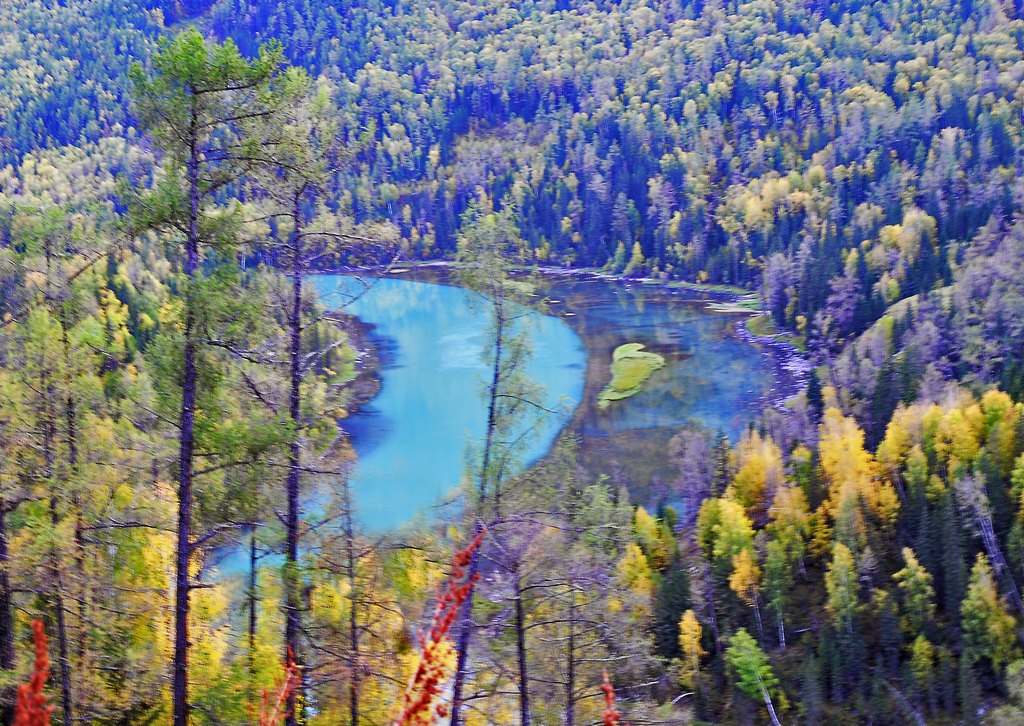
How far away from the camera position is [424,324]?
79750 mm

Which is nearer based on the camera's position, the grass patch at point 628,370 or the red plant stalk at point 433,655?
the red plant stalk at point 433,655

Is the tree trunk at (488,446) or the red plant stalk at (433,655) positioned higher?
the tree trunk at (488,446)

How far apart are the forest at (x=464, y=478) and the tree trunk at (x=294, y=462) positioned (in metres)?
0.04

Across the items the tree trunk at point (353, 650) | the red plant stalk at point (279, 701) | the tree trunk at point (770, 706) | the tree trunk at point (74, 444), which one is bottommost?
the tree trunk at point (770, 706)

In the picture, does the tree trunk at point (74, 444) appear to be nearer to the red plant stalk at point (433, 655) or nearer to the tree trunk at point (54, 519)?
the tree trunk at point (54, 519)

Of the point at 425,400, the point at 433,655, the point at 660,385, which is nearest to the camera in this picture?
the point at 433,655

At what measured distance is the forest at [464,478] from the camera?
8.06 metres

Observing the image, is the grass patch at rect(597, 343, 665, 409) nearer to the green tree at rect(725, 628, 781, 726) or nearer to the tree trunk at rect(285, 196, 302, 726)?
the green tree at rect(725, 628, 781, 726)

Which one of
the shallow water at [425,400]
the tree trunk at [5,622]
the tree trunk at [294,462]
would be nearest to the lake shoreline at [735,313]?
the shallow water at [425,400]

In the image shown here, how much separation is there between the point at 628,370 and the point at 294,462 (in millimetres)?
52575

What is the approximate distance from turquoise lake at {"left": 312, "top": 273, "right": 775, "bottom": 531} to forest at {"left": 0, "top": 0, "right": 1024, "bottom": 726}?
1.98 metres

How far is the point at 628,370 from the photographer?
60.3 meters

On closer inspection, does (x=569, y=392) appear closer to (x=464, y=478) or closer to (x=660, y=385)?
(x=660, y=385)

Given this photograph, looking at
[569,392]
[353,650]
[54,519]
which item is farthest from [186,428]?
[569,392]
